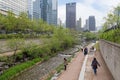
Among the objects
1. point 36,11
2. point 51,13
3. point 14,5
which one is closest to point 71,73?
point 14,5

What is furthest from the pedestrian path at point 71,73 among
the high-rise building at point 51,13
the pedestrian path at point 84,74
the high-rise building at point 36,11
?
the high-rise building at point 51,13

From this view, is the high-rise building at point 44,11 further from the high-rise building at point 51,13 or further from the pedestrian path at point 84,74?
the pedestrian path at point 84,74

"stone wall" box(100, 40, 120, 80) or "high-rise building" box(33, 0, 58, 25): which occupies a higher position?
"high-rise building" box(33, 0, 58, 25)

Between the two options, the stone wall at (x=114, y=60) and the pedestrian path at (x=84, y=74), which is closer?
the stone wall at (x=114, y=60)

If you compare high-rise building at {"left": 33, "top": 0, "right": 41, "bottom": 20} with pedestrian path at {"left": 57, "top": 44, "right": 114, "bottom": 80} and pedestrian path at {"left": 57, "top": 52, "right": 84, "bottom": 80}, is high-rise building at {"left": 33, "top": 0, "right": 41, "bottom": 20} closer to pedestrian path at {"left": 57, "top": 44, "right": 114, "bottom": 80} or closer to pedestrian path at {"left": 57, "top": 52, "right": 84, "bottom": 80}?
pedestrian path at {"left": 57, "top": 52, "right": 84, "bottom": 80}

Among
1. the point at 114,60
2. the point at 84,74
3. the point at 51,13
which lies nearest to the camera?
the point at 114,60

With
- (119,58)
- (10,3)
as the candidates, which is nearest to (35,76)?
Result: (119,58)

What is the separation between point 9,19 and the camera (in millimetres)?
52688

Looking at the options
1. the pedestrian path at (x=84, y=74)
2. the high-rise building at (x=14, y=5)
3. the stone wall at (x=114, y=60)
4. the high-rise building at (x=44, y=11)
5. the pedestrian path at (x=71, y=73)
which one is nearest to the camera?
the stone wall at (x=114, y=60)

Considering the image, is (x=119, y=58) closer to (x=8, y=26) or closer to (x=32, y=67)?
(x=32, y=67)

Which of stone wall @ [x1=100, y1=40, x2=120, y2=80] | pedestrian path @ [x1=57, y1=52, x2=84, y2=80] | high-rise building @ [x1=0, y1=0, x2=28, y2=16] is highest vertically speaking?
high-rise building @ [x1=0, y1=0, x2=28, y2=16]

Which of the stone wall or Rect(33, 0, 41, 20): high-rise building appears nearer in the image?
the stone wall

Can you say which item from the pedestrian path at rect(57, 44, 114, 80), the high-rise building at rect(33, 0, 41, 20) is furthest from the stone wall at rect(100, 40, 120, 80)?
the high-rise building at rect(33, 0, 41, 20)

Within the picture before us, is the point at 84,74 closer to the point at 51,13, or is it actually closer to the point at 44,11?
the point at 44,11
